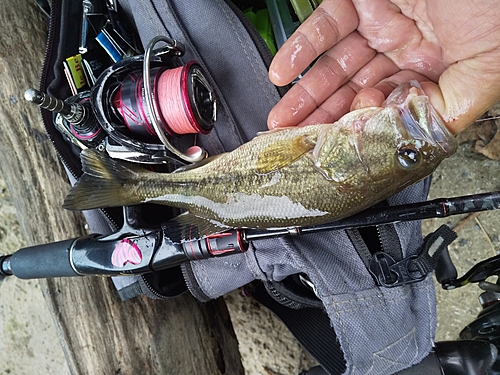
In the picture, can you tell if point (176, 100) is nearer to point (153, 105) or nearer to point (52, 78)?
point (153, 105)

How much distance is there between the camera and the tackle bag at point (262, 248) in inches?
66.8

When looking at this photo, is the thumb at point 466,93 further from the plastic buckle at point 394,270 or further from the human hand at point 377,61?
the plastic buckle at point 394,270

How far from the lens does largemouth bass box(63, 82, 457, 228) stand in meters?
1.48

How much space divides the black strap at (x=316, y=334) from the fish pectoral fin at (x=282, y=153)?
0.82 meters

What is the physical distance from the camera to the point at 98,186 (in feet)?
5.73

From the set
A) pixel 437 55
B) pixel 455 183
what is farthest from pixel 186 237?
pixel 455 183

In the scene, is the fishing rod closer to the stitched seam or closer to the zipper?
the zipper

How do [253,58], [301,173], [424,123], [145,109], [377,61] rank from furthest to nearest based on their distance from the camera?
[377,61] < [253,58] < [145,109] < [301,173] < [424,123]

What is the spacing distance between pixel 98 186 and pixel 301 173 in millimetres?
774

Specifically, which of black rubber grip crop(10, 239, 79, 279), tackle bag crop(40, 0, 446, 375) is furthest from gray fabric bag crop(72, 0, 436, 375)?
black rubber grip crop(10, 239, 79, 279)

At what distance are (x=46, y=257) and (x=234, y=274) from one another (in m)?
0.78

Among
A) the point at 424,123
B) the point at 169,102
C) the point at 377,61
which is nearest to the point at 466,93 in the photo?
the point at 424,123

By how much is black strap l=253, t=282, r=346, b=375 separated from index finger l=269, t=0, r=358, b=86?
3.47 ft

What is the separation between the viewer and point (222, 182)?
65.4 inches
